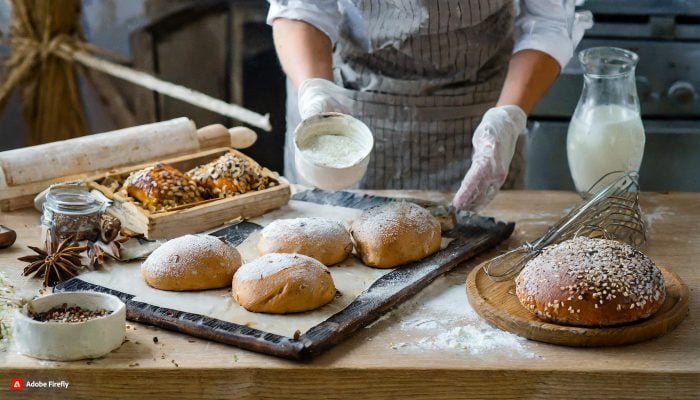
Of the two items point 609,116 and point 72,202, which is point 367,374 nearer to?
point 72,202

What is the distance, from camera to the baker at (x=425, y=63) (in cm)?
256

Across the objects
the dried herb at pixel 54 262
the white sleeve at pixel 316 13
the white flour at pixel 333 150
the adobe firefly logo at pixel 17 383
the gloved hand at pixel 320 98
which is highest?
the white sleeve at pixel 316 13

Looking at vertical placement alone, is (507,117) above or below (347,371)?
above

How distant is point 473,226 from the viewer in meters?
2.20

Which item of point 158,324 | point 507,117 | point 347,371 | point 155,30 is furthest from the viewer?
point 155,30

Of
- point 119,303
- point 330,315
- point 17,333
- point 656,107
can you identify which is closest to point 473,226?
point 330,315

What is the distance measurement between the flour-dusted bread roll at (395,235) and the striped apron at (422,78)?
64 cm

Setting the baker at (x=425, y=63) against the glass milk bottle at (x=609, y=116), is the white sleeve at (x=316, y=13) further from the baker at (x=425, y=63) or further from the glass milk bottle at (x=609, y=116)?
the glass milk bottle at (x=609, y=116)

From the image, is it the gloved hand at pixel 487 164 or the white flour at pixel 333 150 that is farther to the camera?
the gloved hand at pixel 487 164

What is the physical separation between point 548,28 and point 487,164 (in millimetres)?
562

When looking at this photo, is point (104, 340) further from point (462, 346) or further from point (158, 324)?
point (462, 346)

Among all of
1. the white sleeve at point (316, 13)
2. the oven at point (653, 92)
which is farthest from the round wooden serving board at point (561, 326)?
the oven at point (653, 92)

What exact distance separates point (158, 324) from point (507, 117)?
108cm

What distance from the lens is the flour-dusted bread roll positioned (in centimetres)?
194
